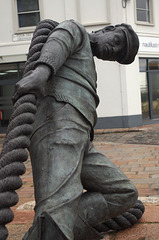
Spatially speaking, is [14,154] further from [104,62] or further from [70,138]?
[104,62]

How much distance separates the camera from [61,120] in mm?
2152

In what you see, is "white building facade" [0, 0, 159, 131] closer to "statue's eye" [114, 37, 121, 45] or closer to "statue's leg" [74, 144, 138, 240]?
"statue's eye" [114, 37, 121, 45]

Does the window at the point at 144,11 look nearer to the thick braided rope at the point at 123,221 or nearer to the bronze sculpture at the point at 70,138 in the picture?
the thick braided rope at the point at 123,221

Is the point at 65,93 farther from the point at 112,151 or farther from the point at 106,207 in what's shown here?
the point at 112,151

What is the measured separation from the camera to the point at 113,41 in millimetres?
2607

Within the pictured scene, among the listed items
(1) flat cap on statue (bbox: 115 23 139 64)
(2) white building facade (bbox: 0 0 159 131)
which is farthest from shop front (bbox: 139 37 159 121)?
(1) flat cap on statue (bbox: 115 23 139 64)

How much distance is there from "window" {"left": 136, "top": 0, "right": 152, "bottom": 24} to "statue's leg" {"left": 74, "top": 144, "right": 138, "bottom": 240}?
11.5 meters

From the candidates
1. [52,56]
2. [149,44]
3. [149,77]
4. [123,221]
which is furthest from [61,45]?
[149,77]

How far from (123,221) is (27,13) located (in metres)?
11.6

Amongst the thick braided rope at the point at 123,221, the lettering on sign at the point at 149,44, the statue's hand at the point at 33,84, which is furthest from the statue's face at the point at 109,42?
the lettering on sign at the point at 149,44

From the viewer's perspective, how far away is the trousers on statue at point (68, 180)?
1936 mm

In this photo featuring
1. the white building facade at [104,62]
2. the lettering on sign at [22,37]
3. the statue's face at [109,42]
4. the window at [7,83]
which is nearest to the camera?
the statue's face at [109,42]

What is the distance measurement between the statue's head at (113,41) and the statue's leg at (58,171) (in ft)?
2.16

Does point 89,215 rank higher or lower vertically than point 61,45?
lower
